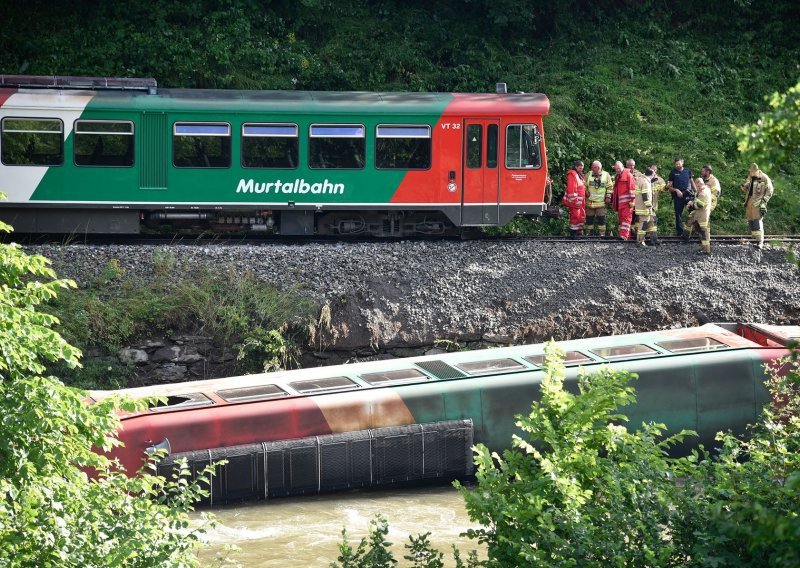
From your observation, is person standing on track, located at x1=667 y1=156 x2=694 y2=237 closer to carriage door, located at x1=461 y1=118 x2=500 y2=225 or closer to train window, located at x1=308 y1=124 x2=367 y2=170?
carriage door, located at x1=461 y1=118 x2=500 y2=225

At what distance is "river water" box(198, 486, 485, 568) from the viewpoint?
11578mm

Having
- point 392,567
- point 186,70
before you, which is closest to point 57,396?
point 392,567

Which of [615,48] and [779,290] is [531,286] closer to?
[779,290]

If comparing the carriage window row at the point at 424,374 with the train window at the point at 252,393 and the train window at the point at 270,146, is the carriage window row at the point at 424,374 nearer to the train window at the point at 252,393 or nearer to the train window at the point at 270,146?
the train window at the point at 252,393

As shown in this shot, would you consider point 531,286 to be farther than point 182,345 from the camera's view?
Yes

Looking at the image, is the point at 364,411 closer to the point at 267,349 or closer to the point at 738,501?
the point at 267,349

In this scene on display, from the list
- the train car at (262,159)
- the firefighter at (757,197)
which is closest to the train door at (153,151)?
the train car at (262,159)

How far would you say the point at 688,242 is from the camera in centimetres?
2005

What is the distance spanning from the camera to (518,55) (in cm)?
2858

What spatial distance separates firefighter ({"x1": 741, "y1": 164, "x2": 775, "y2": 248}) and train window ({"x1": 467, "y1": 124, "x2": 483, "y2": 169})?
16.3 feet

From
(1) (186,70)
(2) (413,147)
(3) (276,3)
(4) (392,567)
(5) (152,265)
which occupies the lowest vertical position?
(4) (392,567)

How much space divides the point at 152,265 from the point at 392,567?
10.7 metres

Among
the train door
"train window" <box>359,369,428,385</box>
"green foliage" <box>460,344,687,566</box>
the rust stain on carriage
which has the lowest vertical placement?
the rust stain on carriage

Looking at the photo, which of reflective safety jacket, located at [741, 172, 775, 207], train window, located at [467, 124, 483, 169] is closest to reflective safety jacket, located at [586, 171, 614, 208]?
train window, located at [467, 124, 483, 169]
